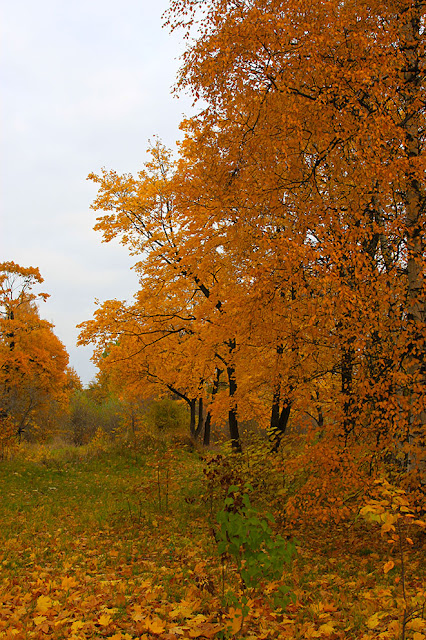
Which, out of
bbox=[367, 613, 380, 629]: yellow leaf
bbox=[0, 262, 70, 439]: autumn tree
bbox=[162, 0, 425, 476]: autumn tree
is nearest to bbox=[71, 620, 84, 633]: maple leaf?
bbox=[367, 613, 380, 629]: yellow leaf

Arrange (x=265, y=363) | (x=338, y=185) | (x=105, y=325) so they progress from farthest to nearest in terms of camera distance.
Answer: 1. (x=105, y=325)
2. (x=265, y=363)
3. (x=338, y=185)

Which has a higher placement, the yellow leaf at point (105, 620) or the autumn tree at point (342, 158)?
the autumn tree at point (342, 158)

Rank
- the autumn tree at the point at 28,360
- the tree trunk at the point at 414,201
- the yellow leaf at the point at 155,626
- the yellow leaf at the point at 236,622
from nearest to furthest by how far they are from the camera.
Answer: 1. the yellow leaf at the point at 236,622
2. the yellow leaf at the point at 155,626
3. the tree trunk at the point at 414,201
4. the autumn tree at the point at 28,360

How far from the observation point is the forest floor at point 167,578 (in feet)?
9.81

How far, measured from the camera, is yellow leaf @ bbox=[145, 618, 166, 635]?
2797 millimetres

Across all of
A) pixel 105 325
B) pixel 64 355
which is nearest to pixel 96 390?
pixel 64 355

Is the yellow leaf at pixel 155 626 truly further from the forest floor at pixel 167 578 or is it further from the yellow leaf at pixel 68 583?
the yellow leaf at pixel 68 583

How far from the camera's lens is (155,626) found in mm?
2850

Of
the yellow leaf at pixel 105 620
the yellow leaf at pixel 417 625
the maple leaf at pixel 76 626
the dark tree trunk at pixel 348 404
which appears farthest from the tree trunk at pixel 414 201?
the maple leaf at pixel 76 626

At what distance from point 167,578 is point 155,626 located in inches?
62.7

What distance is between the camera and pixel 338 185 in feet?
19.0

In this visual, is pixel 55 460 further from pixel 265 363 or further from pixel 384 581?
pixel 384 581

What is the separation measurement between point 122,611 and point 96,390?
2900 cm

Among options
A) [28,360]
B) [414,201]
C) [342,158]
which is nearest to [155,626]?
[414,201]
